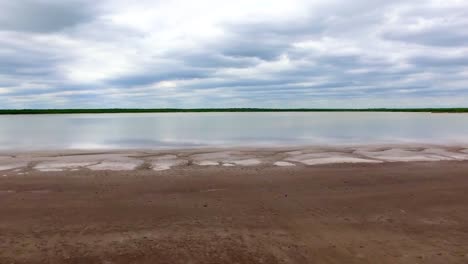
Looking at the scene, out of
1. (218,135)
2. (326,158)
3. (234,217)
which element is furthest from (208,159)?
(218,135)

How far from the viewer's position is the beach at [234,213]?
20.3 feet

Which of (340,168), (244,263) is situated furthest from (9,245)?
(340,168)

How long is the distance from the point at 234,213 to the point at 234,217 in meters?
0.30

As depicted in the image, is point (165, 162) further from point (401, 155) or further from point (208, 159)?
point (401, 155)

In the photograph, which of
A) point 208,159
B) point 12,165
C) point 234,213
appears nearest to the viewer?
point 234,213

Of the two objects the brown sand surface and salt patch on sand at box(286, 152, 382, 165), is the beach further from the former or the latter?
salt patch on sand at box(286, 152, 382, 165)

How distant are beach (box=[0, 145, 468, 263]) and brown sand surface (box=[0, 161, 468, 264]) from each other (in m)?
0.03

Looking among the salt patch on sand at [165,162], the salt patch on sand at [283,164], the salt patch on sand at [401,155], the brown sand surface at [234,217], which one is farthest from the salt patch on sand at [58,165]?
the salt patch on sand at [401,155]

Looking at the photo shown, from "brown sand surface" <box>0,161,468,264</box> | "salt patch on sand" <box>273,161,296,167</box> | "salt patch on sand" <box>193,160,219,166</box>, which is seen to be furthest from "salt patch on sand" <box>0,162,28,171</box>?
"salt patch on sand" <box>273,161,296,167</box>

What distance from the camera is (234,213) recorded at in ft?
27.5

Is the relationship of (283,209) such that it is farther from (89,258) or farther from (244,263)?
(89,258)

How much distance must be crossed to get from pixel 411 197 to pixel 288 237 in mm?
4805

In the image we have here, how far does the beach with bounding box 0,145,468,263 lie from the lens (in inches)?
243

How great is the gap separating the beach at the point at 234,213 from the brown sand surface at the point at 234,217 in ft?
0.09
